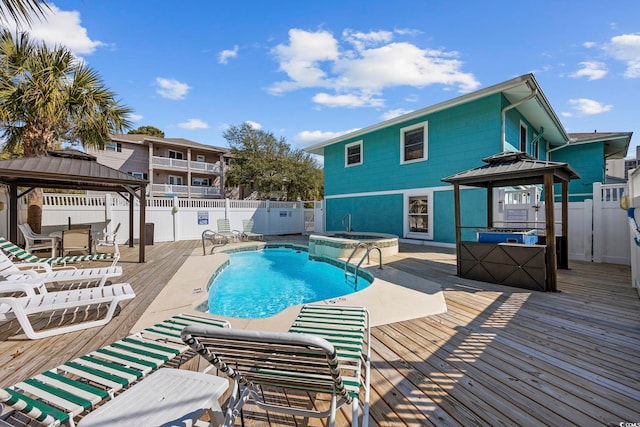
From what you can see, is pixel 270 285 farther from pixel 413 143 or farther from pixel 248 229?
pixel 413 143

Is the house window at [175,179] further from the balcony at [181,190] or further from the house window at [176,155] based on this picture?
the house window at [176,155]

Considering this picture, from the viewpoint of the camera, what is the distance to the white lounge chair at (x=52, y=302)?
279cm

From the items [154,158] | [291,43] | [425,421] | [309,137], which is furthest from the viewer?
[309,137]

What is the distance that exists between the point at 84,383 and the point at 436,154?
10371 mm

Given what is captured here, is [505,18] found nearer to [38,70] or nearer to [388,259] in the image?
[388,259]

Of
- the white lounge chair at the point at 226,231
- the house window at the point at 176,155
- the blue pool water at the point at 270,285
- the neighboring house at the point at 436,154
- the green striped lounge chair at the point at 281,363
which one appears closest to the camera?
the green striped lounge chair at the point at 281,363

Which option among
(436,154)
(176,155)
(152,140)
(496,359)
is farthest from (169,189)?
(496,359)

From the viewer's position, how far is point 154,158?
20922 mm

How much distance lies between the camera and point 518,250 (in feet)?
15.9

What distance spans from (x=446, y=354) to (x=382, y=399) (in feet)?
3.22

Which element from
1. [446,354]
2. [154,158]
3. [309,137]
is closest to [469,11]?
[446,354]

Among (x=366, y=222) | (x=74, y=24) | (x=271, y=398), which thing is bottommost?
(x=271, y=398)

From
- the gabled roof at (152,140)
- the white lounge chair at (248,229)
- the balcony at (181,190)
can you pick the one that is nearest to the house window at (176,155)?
the gabled roof at (152,140)

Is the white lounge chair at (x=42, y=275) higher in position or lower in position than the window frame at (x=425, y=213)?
lower
